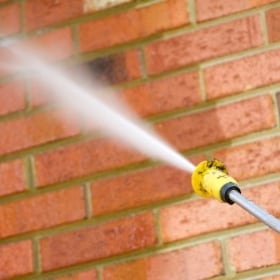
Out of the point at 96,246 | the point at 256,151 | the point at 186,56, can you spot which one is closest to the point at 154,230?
the point at 96,246

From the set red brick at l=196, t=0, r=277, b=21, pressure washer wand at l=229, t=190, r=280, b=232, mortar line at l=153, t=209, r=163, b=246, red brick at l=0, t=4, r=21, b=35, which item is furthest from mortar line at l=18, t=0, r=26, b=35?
pressure washer wand at l=229, t=190, r=280, b=232

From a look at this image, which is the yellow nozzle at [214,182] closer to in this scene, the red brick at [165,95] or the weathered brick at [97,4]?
the red brick at [165,95]

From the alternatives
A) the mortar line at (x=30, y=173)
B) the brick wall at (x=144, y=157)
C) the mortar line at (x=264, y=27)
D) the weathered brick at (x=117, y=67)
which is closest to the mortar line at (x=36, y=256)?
the brick wall at (x=144, y=157)

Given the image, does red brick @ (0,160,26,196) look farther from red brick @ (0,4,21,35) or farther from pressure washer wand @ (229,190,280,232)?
pressure washer wand @ (229,190,280,232)

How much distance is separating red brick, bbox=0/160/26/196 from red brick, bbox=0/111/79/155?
3cm

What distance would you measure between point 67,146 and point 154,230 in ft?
0.84

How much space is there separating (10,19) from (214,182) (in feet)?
2.57

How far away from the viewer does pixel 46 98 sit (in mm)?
1452

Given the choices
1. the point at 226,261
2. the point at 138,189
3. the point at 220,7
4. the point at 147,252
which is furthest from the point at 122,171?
the point at 220,7

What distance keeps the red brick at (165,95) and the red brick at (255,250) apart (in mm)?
287

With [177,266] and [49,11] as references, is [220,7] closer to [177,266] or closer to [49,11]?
[49,11]

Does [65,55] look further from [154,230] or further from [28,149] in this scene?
[154,230]

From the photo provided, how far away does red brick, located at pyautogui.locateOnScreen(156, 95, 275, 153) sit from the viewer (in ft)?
4.32

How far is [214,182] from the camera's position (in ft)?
3.03
